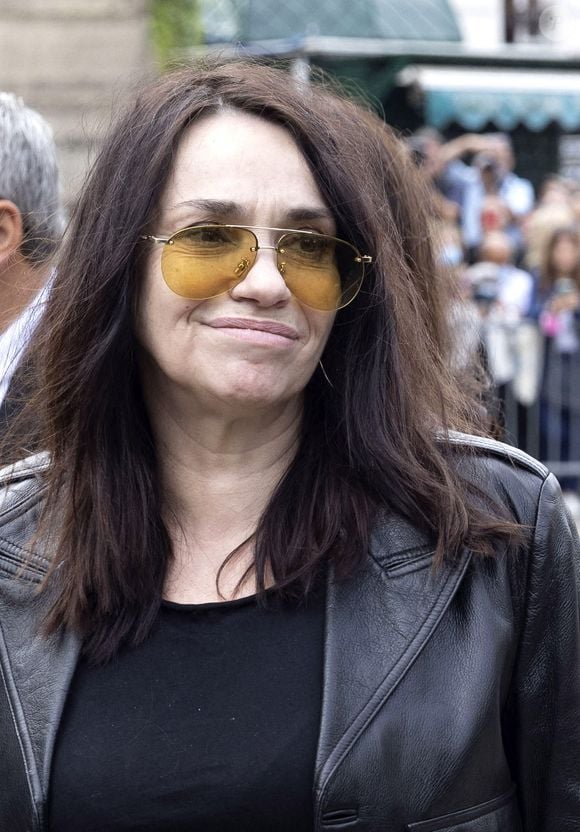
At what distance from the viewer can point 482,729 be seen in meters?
2.21

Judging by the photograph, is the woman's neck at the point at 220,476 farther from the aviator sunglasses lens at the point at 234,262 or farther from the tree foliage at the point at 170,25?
the tree foliage at the point at 170,25

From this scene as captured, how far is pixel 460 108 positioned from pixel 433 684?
1112 cm

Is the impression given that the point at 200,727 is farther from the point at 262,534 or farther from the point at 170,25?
the point at 170,25

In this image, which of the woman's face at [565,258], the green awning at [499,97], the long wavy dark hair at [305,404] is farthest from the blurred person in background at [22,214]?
the green awning at [499,97]

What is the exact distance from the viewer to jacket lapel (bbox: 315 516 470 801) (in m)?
2.15

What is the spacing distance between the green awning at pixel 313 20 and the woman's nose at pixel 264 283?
36.1 feet

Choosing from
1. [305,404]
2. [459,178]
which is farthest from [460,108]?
[305,404]

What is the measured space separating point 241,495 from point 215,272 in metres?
0.41

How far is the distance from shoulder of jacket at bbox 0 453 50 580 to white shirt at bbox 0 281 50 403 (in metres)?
0.28

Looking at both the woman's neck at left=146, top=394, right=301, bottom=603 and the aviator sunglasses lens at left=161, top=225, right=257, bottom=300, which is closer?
the aviator sunglasses lens at left=161, top=225, right=257, bottom=300

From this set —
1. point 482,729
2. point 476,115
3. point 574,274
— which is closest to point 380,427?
point 482,729

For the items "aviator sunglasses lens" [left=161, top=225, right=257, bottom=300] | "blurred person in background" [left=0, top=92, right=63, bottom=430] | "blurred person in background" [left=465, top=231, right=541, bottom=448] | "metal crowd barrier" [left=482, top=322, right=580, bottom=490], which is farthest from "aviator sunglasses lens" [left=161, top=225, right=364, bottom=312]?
"metal crowd barrier" [left=482, top=322, right=580, bottom=490]

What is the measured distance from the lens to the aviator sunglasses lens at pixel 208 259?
2.28 metres

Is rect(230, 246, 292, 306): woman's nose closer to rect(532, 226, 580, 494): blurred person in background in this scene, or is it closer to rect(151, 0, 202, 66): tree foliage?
rect(532, 226, 580, 494): blurred person in background
